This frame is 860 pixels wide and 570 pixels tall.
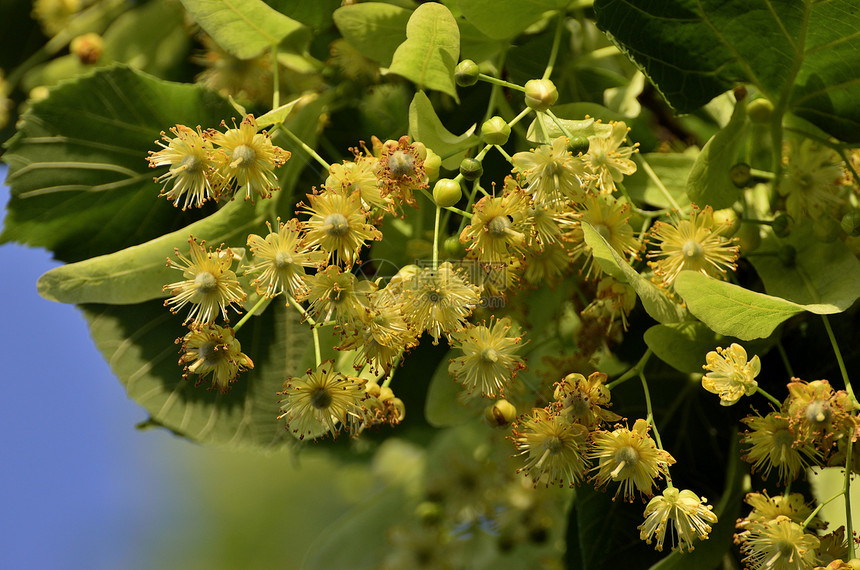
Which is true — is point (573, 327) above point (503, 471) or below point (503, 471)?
above

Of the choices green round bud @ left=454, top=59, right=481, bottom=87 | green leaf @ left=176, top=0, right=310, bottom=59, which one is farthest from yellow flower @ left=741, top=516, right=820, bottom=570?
green leaf @ left=176, top=0, right=310, bottom=59

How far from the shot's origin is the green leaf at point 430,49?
27.9 inches

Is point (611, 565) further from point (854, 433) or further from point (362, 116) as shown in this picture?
point (362, 116)

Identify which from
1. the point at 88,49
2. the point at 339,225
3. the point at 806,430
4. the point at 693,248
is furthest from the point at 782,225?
the point at 88,49

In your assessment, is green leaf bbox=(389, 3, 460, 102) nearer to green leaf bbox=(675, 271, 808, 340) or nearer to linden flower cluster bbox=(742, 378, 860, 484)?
green leaf bbox=(675, 271, 808, 340)

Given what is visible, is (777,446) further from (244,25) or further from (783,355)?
(244,25)

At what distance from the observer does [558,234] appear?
0.71m

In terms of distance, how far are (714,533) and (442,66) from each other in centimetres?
56

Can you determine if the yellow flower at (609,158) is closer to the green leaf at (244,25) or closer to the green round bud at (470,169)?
the green round bud at (470,169)

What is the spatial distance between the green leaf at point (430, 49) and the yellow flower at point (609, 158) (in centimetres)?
16

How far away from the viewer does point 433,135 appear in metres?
0.72

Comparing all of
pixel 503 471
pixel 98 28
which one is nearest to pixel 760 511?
pixel 503 471

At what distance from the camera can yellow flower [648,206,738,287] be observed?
73cm

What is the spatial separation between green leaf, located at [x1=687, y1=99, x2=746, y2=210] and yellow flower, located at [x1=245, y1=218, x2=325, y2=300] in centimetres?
38
